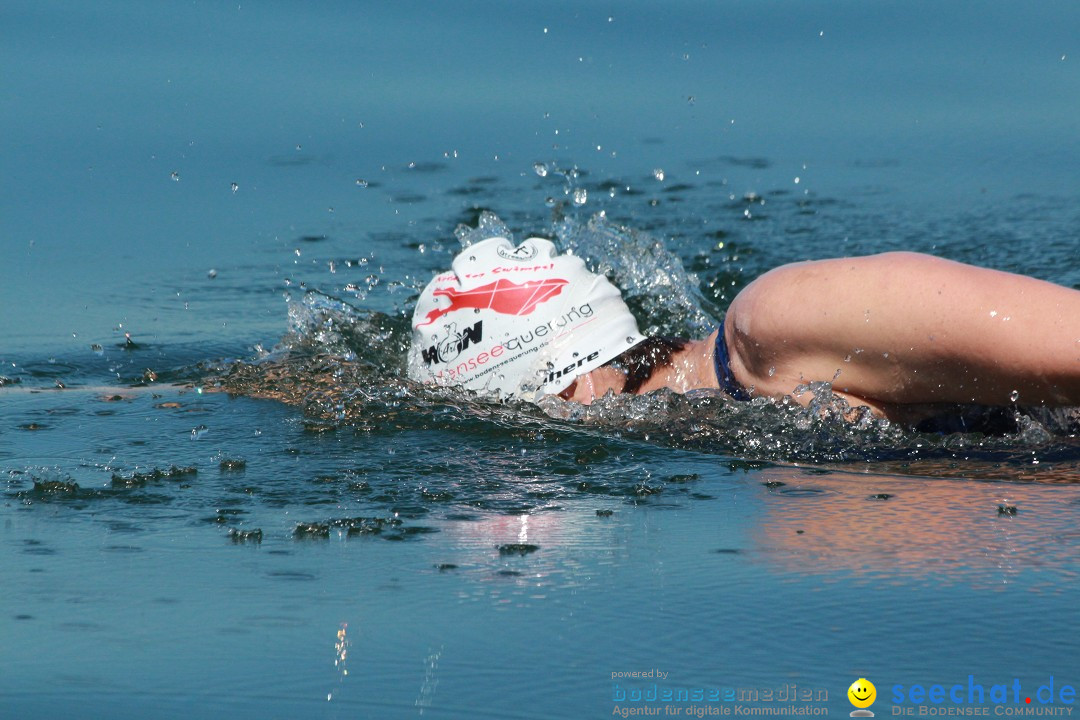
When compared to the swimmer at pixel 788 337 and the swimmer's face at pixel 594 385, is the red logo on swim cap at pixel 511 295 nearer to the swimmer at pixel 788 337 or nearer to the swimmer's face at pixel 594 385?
the swimmer at pixel 788 337

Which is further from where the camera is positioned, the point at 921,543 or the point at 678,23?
the point at 678,23

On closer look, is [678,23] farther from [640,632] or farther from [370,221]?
[640,632]

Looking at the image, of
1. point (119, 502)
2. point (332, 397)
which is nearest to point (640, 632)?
point (119, 502)

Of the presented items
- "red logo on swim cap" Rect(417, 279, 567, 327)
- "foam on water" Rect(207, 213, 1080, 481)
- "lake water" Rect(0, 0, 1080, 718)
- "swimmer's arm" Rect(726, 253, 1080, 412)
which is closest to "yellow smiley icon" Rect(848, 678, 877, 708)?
"lake water" Rect(0, 0, 1080, 718)

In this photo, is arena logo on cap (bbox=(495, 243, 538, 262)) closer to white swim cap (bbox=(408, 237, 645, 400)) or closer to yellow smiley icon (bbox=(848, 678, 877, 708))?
white swim cap (bbox=(408, 237, 645, 400))

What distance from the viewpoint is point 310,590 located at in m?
2.96

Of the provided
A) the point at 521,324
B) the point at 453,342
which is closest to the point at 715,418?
the point at 521,324

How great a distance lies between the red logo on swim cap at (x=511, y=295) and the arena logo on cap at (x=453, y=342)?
0.07 meters

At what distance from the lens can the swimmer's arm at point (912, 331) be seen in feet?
12.7

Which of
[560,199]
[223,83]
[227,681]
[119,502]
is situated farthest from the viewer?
[223,83]

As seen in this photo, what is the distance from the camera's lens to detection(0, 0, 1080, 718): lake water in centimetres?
260

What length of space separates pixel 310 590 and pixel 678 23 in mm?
7291

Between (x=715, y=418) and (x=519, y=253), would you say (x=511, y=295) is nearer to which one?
(x=519, y=253)

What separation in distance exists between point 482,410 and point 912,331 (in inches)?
54.2
